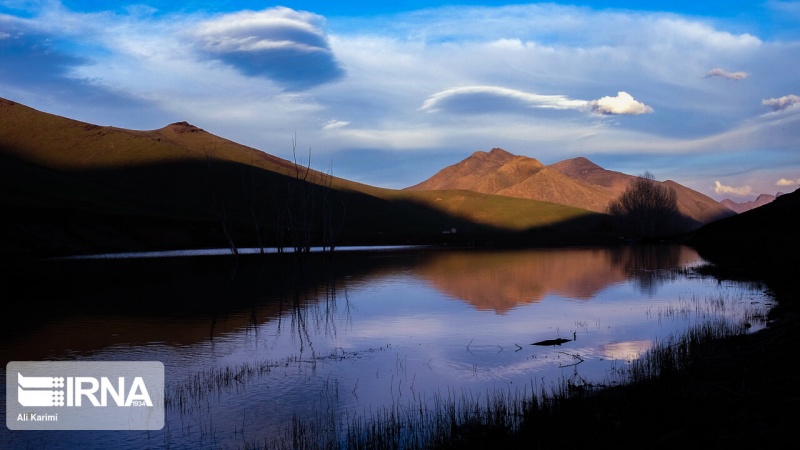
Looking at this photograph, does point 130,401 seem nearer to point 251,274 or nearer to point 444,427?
point 444,427

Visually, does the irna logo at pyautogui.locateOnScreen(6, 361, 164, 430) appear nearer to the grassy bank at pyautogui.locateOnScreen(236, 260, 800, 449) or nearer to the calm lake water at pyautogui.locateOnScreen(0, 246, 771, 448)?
the calm lake water at pyautogui.locateOnScreen(0, 246, 771, 448)

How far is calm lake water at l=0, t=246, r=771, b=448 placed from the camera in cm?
→ 1628

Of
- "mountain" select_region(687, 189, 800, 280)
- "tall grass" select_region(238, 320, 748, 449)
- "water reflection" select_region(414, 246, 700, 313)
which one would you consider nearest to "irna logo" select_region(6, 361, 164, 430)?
"tall grass" select_region(238, 320, 748, 449)

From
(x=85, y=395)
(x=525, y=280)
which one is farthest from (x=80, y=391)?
(x=525, y=280)

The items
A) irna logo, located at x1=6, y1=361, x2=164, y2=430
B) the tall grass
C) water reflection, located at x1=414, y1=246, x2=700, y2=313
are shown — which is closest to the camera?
the tall grass

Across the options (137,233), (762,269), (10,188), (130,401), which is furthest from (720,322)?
(10,188)

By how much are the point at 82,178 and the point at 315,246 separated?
95451 millimetres

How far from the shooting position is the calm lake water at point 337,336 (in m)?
16.3

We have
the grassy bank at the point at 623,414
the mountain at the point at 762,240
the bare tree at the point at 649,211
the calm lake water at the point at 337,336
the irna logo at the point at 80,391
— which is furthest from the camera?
the bare tree at the point at 649,211

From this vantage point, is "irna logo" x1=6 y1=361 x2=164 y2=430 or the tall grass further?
"irna logo" x1=6 y1=361 x2=164 y2=430

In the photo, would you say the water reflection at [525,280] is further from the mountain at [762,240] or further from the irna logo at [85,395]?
the irna logo at [85,395]

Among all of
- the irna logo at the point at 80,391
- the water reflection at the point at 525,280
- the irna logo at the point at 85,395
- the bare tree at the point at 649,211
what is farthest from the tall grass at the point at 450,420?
the bare tree at the point at 649,211

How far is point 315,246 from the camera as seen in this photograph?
457 feet

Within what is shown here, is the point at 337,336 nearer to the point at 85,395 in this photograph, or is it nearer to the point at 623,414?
the point at 85,395
